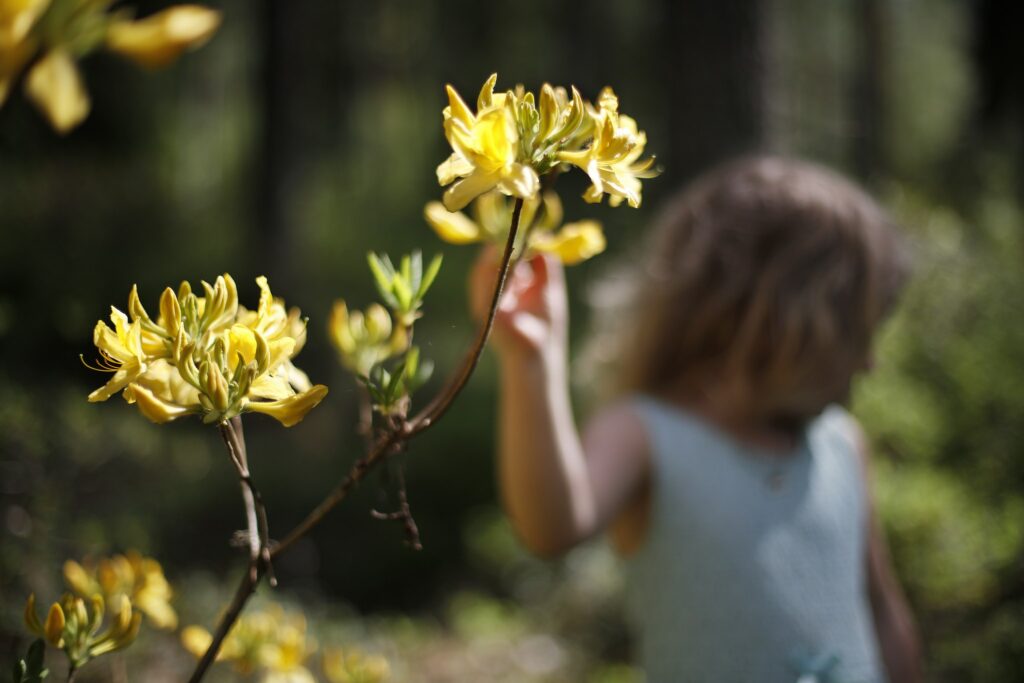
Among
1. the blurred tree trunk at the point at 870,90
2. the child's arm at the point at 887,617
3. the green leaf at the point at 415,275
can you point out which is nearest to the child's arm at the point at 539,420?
the green leaf at the point at 415,275

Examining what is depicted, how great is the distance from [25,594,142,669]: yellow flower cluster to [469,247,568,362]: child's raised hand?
53 cm

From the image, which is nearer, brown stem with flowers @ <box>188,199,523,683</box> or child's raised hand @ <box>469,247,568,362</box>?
brown stem with flowers @ <box>188,199,523,683</box>

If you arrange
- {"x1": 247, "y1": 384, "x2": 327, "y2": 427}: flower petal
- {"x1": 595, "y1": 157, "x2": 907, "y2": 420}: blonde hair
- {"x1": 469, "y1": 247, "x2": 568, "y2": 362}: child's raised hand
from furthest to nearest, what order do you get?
{"x1": 595, "y1": 157, "x2": 907, "y2": 420}: blonde hair, {"x1": 469, "y1": 247, "x2": 568, "y2": 362}: child's raised hand, {"x1": 247, "y1": 384, "x2": 327, "y2": 427}: flower petal

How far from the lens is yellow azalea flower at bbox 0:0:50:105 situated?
0.41 metres

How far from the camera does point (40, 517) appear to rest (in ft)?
5.92

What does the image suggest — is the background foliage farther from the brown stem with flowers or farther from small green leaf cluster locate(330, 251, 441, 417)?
the brown stem with flowers

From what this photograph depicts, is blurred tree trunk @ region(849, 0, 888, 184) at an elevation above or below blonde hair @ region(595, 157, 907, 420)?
below

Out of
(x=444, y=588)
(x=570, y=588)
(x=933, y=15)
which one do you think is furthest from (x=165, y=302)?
(x=933, y=15)

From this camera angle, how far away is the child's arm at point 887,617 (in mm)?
1630

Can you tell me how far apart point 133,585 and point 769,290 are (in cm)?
113

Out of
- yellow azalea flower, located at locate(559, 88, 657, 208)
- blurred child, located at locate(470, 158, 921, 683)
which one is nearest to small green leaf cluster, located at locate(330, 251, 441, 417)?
yellow azalea flower, located at locate(559, 88, 657, 208)

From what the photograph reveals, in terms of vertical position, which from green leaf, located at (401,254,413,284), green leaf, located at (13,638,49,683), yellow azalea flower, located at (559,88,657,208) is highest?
yellow azalea flower, located at (559,88,657,208)

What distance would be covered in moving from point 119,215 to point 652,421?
402 centimetres

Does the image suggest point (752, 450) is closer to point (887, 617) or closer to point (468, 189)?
point (887, 617)
